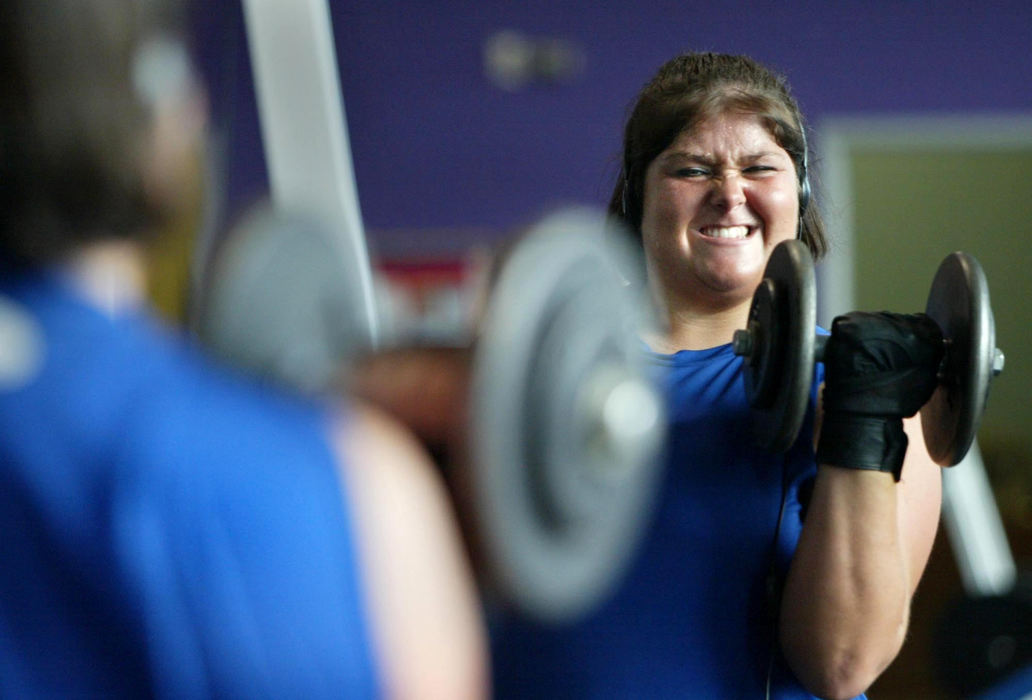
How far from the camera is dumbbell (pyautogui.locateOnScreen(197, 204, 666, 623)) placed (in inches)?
17.2

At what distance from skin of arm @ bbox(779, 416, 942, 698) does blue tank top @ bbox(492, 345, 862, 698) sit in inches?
1.1

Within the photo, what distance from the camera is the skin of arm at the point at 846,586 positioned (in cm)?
75

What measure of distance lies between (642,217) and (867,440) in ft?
0.99

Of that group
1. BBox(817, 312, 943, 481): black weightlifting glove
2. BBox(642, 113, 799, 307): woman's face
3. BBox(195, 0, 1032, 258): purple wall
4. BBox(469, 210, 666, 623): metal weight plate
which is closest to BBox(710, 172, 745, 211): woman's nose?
BBox(642, 113, 799, 307): woman's face

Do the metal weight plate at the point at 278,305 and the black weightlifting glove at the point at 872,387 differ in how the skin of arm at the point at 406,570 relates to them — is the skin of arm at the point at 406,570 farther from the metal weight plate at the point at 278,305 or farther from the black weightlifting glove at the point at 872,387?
the black weightlifting glove at the point at 872,387

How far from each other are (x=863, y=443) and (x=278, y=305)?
437 millimetres

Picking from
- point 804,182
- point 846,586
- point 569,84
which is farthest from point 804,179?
point 569,84

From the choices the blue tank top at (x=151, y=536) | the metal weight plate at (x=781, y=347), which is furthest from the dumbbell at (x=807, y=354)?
the blue tank top at (x=151, y=536)

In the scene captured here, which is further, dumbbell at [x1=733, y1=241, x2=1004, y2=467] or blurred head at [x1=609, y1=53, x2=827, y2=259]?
blurred head at [x1=609, y1=53, x2=827, y2=259]

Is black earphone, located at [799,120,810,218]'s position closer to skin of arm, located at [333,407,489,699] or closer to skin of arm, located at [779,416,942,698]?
skin of arm, located at [779,416,942,698]

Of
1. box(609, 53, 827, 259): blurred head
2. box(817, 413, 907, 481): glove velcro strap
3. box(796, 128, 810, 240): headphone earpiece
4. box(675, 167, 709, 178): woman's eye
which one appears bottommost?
box(817, 413, 907, 481): glove velcro strap

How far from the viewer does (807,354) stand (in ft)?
2.45

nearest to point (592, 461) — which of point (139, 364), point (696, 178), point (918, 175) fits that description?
point (139, 364)

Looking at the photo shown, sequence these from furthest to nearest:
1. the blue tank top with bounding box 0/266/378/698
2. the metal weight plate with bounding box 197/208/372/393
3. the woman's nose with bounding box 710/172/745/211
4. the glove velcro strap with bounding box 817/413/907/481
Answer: the woman's nose with bounding box 710/172/745/211 < the glove velcro strap with bounding box 817/413/907/481 < the metal weight plate with bounding box 197/208/372/393 < the blue tank top with bounding box 0/266/378/698
